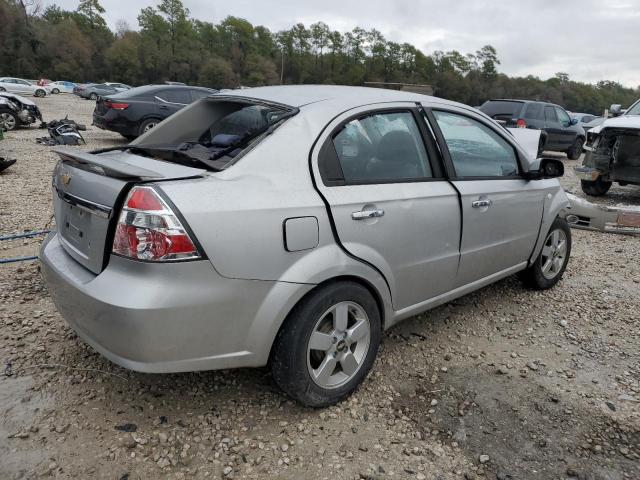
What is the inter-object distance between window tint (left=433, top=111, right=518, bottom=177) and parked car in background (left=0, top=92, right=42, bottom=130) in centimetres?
1369

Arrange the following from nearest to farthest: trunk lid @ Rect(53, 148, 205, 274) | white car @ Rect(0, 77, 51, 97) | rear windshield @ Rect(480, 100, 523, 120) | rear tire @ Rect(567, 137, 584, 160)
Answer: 1. trunk lid @ Rect(53, 148, 205, 274)
2. rear windshield @ Rect(480, 100, 523, 120)
3. rear tire @ Rect(567, 137, 584, 160)
4. white car @ Rect(0, 77, 51, 97)

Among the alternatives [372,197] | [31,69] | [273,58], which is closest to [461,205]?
[372,197]

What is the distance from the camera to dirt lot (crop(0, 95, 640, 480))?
225 centimetres

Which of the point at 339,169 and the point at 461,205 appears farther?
the point at 461,205

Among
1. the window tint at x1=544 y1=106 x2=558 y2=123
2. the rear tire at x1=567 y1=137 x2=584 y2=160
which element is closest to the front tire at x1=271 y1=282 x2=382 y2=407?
the window tint at x1=544 y1=106 x2=558 y2=123

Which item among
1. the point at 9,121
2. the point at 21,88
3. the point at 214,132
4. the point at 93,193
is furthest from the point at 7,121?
the point at 21,88

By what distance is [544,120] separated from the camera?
13.7m

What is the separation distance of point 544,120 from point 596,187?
18.3ft

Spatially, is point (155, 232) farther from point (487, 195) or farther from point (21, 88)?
point (21, 88)

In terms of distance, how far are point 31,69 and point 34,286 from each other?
7777 cm

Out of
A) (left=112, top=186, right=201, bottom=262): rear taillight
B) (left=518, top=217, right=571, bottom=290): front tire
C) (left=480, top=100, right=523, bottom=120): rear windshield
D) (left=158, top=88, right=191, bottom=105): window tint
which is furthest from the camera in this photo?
(left=480, top=100, right=523, bottom=120): rear windshield

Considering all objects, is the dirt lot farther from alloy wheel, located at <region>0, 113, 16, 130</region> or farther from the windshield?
alloy wheel, located at <region>0, 113, 16, 130</region>

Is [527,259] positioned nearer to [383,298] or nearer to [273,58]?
[383,298]

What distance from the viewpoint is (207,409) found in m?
2.59
